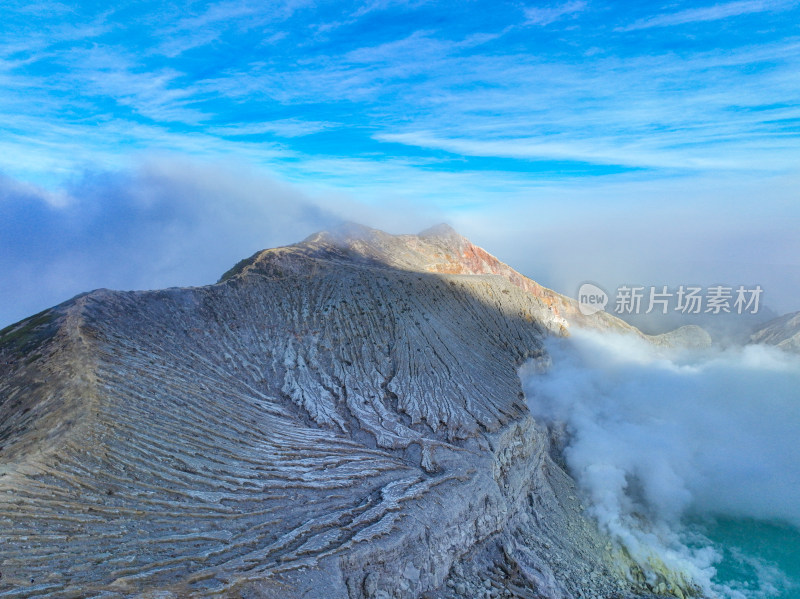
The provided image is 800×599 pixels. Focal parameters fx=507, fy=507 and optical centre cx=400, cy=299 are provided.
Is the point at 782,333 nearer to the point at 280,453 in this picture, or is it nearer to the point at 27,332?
the point at 280,453

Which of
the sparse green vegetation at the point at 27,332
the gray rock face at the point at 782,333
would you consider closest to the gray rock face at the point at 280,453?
the sparse green vegetation at the point at 27,332

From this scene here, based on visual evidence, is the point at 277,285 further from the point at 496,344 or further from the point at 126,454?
the point at 126,454

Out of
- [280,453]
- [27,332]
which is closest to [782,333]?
[280,453]

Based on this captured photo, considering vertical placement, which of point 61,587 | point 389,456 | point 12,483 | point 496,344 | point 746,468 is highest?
point 496,344

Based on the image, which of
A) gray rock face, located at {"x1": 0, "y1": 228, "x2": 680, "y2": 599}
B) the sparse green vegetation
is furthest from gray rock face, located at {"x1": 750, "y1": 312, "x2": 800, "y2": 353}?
the sparse green vegetation

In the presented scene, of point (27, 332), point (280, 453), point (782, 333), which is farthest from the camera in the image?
point (782, 333)

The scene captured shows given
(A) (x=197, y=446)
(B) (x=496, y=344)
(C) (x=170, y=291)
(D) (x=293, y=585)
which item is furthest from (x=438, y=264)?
(D) (x=293, y=585)

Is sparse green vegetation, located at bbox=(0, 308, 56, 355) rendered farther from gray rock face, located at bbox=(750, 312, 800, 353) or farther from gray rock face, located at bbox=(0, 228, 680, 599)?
gray rock face, located at bbox=(750, 312, 800, 353)

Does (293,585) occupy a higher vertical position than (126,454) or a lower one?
lower
